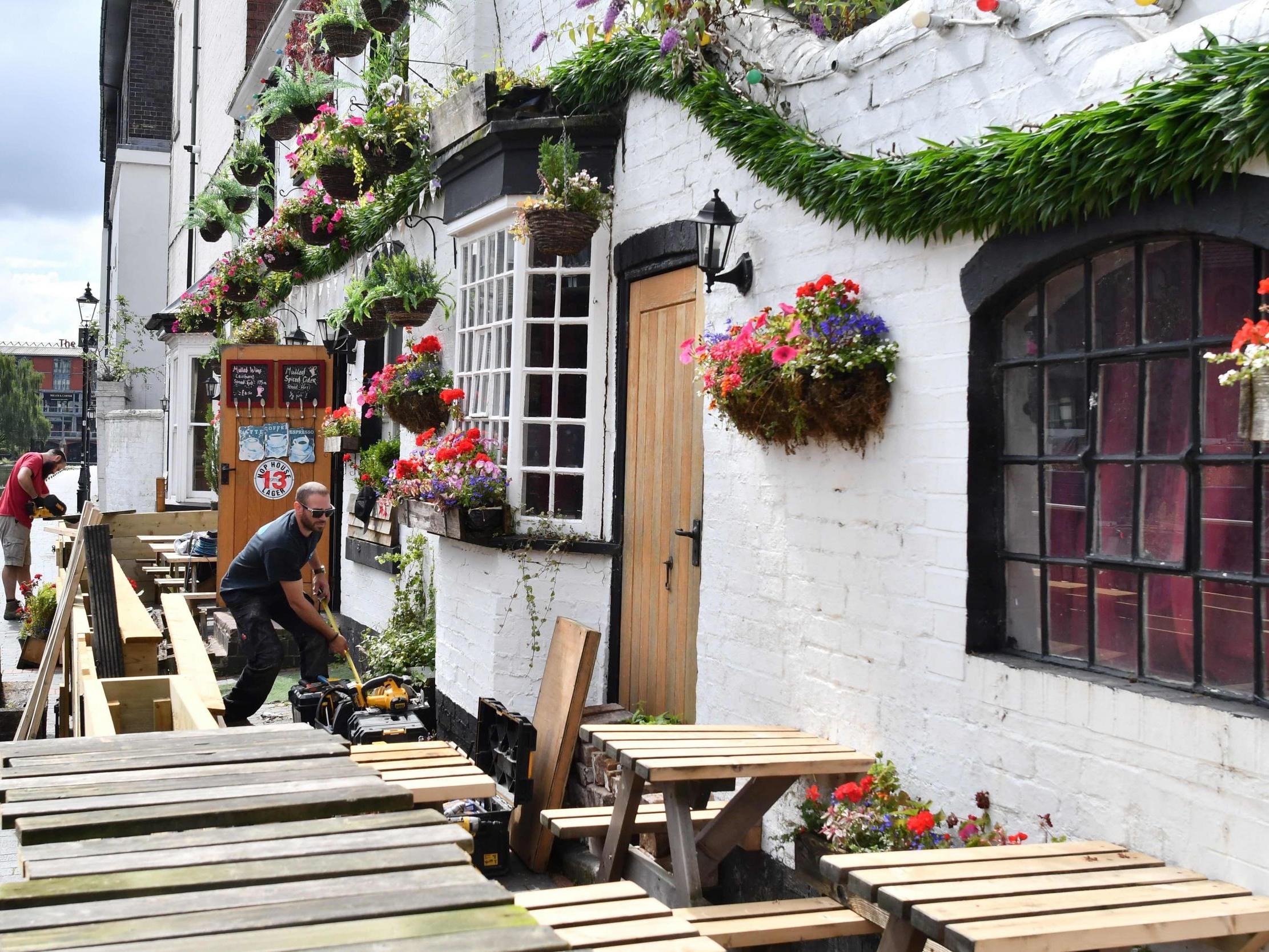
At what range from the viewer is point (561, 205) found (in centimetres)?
673

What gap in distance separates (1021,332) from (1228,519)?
1.00 m

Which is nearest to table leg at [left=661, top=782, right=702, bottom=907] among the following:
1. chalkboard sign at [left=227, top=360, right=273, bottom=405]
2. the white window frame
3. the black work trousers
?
the white window frame

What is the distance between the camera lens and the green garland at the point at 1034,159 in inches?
128

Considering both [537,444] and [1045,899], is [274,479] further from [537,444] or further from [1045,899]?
[1045,899]

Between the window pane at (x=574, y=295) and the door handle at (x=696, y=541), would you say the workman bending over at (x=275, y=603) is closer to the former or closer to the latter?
the window pane at (x=574, y=295)

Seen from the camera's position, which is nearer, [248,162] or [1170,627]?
[1170,627]

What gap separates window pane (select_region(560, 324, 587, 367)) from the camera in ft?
23.9

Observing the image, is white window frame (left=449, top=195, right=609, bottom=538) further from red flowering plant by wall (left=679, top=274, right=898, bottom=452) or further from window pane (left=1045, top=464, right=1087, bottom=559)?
window pane (left=1045, top=464, right=1087, bottom=559)

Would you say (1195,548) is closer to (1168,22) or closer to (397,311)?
(1168,22)

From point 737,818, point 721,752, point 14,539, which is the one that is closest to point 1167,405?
point 721,752

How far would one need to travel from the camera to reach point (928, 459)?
14.8 feet

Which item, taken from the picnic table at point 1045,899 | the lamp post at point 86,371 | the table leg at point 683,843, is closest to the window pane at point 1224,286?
the picnic table at point 1045,899

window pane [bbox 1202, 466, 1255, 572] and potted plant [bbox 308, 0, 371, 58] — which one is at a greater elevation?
potted plant [bbox 308, 0, 371, 58]

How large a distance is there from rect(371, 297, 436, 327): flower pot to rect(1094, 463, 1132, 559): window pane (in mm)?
5720
